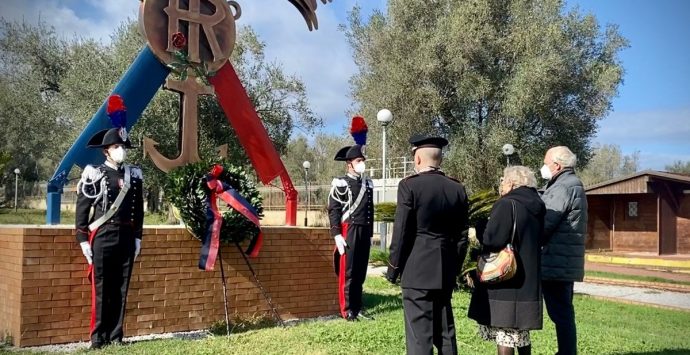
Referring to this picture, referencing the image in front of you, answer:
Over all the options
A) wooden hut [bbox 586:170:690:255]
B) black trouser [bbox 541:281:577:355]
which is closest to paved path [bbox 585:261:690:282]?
wooden hut [bbox 586:170:690:255]

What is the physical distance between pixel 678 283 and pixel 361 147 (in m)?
9.46

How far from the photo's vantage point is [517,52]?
70.0ft

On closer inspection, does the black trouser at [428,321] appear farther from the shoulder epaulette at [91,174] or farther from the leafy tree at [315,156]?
the leafy tree at [315,156]

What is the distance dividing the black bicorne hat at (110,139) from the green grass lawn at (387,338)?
1.69 m

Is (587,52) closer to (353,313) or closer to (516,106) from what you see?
(516,106)

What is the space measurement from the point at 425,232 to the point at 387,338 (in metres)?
2.01

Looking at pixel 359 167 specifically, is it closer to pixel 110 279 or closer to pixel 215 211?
pixel 215 211

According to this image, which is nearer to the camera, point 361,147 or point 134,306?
point 134,306

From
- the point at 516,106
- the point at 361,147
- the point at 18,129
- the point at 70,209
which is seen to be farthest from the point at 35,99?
the point at 361,147

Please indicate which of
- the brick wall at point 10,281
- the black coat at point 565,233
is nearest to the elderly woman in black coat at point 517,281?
the black coat at point 565,233

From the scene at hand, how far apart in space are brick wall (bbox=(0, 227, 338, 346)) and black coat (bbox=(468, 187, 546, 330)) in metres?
2.88

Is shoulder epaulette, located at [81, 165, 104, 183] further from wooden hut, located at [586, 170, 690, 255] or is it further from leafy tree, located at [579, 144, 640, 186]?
leafy tree, located at [579, 144, 640, 186]

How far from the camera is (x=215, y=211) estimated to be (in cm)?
557

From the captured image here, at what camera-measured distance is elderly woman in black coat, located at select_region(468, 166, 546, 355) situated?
3.92 m
